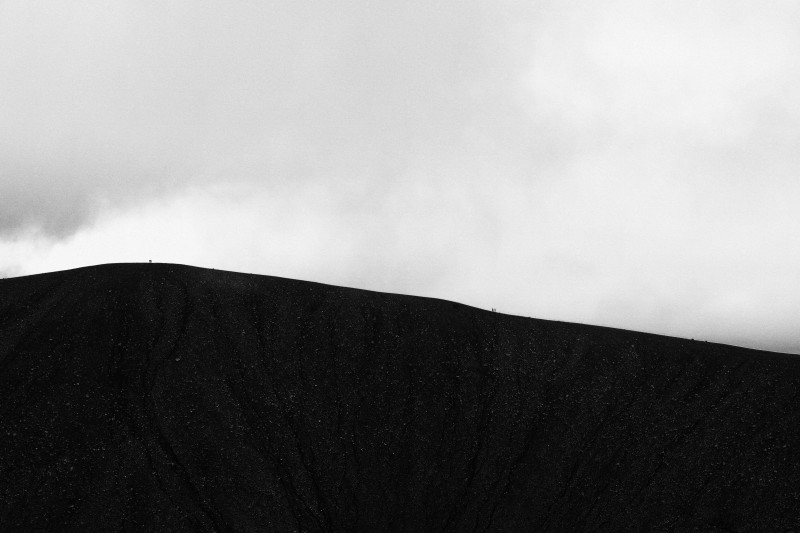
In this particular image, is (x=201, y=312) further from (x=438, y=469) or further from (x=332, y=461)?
(x=438, y=469)

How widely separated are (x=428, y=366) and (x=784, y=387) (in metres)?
22.5

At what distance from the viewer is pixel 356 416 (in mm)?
38812

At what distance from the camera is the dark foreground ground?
33.0 metres

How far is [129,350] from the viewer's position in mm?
39094

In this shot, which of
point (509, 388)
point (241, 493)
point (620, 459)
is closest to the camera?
point (241, 493)

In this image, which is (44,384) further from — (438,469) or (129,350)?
(438,469)

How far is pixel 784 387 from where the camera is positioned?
141ft

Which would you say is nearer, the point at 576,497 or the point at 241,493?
the point at 241,493

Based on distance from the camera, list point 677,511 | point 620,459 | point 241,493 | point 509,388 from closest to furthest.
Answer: point 241,493 < point 677,511 < point 620,459 < point 509,388

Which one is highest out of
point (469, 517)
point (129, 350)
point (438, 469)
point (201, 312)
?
point (201, 312)

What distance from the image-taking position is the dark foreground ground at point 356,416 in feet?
108

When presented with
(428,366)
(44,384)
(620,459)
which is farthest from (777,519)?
(44,384)

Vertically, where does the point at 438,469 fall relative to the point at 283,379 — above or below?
below

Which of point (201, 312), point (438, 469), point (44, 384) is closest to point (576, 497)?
point (438, 469)
